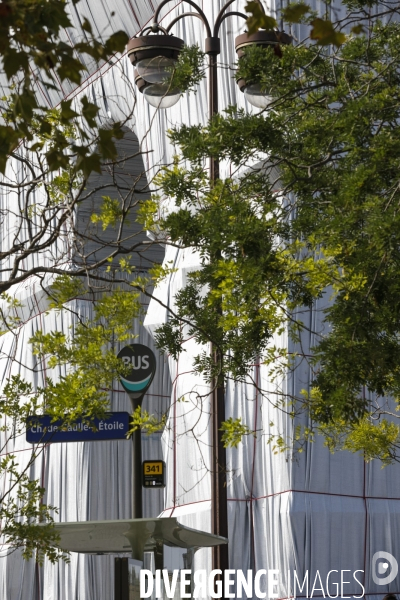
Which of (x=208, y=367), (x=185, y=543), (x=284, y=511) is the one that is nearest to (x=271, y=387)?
(x=284, y=511)

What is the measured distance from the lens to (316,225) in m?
8.04

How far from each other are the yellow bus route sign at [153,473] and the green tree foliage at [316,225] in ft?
9.67

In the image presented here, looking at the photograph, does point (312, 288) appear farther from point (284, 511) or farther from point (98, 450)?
point (98, 450)

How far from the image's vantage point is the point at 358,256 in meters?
7.32

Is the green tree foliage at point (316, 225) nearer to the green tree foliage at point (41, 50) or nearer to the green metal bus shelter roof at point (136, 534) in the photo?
the green metal bus shelter roof at point (136, 534)

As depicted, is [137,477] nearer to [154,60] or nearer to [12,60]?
[154,60]

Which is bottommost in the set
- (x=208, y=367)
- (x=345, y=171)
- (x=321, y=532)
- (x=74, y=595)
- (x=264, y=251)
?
(x=74, y=595)

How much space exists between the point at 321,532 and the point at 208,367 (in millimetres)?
8495

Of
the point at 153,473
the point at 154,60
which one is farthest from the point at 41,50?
the point at 153,473

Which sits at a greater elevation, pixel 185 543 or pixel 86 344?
pixel 86 344

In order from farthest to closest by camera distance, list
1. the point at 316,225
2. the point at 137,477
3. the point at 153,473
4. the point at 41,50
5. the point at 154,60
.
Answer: the point at 153,473
the point at 137,477
the point at 154,60
the point at 316,225
the point at 41,50

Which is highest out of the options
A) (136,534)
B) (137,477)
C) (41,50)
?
(41,50)

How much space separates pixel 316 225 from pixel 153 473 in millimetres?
4770

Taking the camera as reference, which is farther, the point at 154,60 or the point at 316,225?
the point at 154,60
